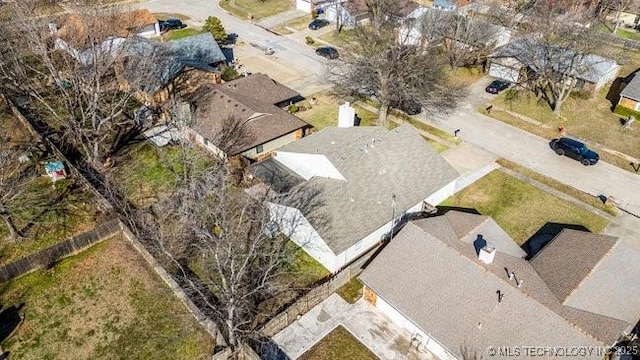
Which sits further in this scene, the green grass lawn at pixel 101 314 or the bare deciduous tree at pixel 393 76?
the bare deciduous tree at pixel 393 76

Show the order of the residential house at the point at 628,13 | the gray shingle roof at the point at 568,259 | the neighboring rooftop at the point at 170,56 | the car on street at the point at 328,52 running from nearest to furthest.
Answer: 1. the gray shingle roof at the point at 568,259
2. the neighboring rooftop at the point at 170,56
3. the car on street at the point at 328,52
4. the residential house at the point at 628,13

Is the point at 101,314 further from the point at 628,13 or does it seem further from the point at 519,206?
the point at 628,13

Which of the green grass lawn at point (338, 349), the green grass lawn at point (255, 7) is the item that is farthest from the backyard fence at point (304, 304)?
the green grass lawn at point (255, 7)

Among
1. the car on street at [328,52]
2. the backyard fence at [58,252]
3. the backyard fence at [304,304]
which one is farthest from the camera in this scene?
the car on street at [328,52]

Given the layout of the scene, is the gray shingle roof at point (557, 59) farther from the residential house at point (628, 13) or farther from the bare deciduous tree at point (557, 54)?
the residential house at point (628, 13)

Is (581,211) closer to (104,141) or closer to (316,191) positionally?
(316,191)

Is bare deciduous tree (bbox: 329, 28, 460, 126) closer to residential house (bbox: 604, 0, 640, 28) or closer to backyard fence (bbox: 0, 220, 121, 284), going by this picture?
backyard fence (bbox: 0, 220, 121, 284)

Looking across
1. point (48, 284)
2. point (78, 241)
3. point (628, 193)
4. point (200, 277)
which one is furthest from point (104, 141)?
point (628, 193)
